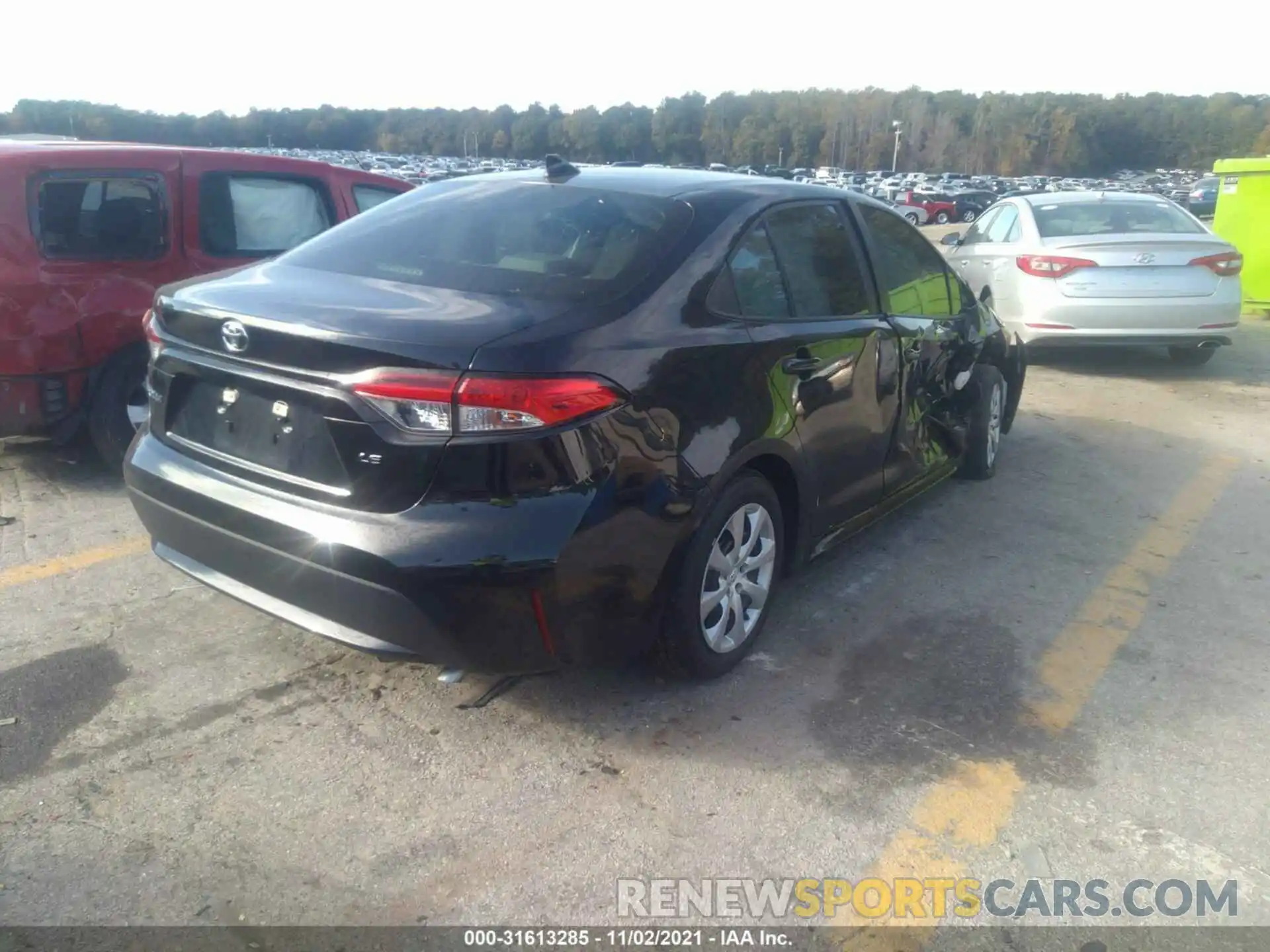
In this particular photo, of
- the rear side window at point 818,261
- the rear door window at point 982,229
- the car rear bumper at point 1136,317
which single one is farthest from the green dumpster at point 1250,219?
the rear side window at point 818,261

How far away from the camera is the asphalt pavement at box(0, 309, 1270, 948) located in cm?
259

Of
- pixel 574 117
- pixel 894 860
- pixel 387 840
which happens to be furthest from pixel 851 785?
pixel 574 117

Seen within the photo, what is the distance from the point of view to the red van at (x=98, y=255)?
15.8 ft

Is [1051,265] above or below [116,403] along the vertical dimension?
above

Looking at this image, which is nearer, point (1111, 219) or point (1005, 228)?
point (1111, 219)

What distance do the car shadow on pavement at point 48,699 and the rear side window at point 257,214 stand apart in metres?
2.77

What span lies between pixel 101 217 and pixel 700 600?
3792mm

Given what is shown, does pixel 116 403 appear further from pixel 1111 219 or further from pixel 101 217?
pixel 1111 219

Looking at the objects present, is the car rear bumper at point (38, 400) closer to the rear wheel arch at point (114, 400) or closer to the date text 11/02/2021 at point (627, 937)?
the rear wheel arch at point (114, 400)

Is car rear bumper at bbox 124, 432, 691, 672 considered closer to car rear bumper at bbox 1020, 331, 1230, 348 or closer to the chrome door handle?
the chrome door handle

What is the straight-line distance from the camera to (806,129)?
95.5 meters

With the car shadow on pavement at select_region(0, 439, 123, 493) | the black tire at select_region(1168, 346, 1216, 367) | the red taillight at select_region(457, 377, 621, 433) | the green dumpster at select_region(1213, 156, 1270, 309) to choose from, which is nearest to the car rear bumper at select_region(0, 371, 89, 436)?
the car shadow on pavement at select_region(0, 439, 123, 493)

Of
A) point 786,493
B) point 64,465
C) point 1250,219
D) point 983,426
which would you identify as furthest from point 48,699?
point 1250,219

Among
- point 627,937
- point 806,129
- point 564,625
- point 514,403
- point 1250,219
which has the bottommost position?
point 627,937
